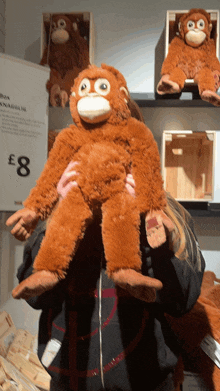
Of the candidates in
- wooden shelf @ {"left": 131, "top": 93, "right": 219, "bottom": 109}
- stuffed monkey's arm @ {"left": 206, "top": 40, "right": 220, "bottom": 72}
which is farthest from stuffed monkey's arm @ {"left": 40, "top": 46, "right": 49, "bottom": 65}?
stuffed monkey's arm @ {"left": 206, "top": 40, "right": 220, "bottom": 72}

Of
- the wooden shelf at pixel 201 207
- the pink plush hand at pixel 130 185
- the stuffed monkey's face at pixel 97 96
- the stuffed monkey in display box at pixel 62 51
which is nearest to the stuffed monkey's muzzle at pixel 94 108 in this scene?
the stuffed monkey's face at pixel 97 96

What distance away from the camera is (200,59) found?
1.17m

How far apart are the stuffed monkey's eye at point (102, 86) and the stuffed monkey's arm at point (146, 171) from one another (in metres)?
0.07

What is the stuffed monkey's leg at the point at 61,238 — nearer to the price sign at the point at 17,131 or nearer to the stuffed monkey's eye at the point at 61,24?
the price sign at the point at 17,131

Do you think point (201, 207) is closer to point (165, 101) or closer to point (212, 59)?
point (165, 101)

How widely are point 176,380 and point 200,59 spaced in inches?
42.5

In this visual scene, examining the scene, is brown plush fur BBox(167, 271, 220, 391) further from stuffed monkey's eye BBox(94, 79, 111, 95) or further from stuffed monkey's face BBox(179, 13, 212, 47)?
stuffed monkey's face BBox(179, 13, 212, 47)

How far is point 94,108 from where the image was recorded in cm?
52

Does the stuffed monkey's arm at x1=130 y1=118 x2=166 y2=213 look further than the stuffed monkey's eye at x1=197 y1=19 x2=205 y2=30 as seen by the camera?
No

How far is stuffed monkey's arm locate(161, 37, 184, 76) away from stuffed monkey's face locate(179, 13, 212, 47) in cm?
3

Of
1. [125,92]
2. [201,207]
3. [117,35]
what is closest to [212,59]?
[117,35]

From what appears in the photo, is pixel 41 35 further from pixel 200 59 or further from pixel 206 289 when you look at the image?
pixel 206 289

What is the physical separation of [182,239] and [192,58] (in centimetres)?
85

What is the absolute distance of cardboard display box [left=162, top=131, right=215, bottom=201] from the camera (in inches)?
49.0
